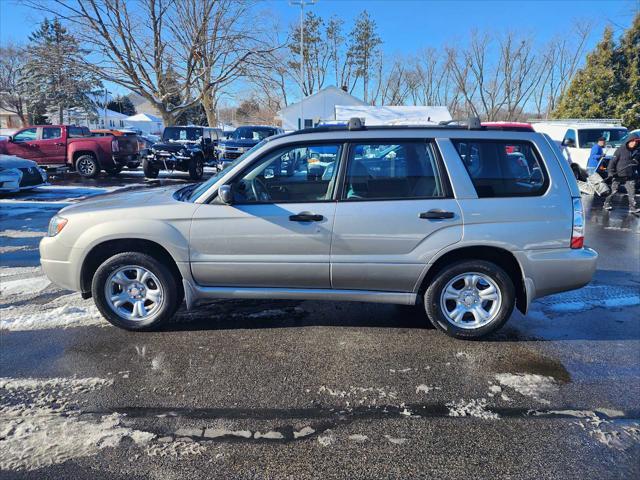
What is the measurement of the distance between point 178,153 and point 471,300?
14.0 metres

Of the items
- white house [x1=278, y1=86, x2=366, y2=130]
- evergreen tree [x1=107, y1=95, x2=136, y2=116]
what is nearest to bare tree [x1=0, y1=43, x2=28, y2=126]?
evergreen tree [x1=107, y1=95, x2=136, y2=116]

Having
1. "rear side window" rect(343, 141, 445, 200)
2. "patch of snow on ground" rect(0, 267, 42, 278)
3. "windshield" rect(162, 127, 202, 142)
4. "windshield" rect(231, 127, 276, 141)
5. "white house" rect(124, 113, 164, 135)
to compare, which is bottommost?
"patch of snow on ground" rect(0, 267, 42, 278)

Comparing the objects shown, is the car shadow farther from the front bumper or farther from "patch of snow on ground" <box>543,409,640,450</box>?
"patch of snow on ground" <box>543,409,640,450</box>

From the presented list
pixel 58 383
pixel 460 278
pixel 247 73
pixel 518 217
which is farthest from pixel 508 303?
pixel 247 73

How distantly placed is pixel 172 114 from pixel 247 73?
5310mm

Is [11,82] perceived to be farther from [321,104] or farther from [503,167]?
[503,167]

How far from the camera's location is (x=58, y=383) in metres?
3.10

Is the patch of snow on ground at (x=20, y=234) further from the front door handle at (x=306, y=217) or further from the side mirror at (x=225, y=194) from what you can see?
the front door handle at (x=306, y=217)

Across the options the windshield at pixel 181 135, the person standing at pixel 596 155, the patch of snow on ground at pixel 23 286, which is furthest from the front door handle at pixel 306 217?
the windshield at pixel 181 135

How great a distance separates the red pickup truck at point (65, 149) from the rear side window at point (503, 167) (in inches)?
611

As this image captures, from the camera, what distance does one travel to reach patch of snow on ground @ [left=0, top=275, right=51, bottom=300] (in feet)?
15.9

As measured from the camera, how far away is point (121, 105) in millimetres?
77125

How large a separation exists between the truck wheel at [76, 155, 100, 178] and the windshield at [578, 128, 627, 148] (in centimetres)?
1748

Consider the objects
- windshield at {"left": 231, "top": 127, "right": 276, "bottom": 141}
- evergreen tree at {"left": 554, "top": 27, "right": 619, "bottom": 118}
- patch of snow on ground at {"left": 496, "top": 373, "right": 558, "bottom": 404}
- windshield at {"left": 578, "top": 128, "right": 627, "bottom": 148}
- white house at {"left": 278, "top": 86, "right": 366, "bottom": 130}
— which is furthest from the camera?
white house at {"left": 278, "top": 86, "right": 366, "bottom": 130}
